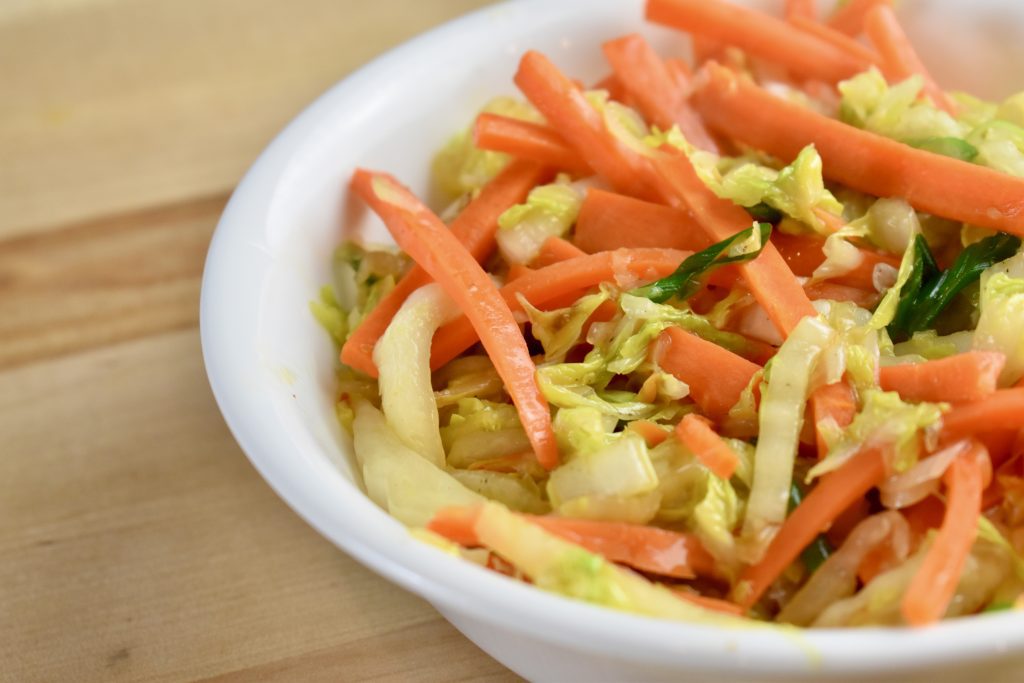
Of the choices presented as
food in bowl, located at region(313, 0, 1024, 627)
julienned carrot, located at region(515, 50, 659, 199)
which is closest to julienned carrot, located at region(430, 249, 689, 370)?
food in bowl, located at region(313, 0, 1024, 627)

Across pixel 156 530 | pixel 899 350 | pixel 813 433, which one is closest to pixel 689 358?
pixel 813 433

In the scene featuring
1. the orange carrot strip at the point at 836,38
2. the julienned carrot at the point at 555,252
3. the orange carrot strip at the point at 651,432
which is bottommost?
the orange carrot strip at the point at 651,432

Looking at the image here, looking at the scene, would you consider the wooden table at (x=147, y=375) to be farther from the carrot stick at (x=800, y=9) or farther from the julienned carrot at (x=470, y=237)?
the carrot stick at (x=800, y=9)

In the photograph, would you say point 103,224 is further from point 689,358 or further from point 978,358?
point 978,358

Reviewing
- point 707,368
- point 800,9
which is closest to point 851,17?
point 800,9

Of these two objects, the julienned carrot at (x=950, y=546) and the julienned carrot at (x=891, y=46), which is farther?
the julienned carrot at (x=891, y=46)

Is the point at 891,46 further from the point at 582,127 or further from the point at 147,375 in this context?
the point at 147,375

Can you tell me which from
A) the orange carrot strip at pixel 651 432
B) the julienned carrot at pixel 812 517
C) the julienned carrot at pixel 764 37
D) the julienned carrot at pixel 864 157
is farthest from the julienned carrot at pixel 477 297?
the julienned carrot at pixel 764 37
